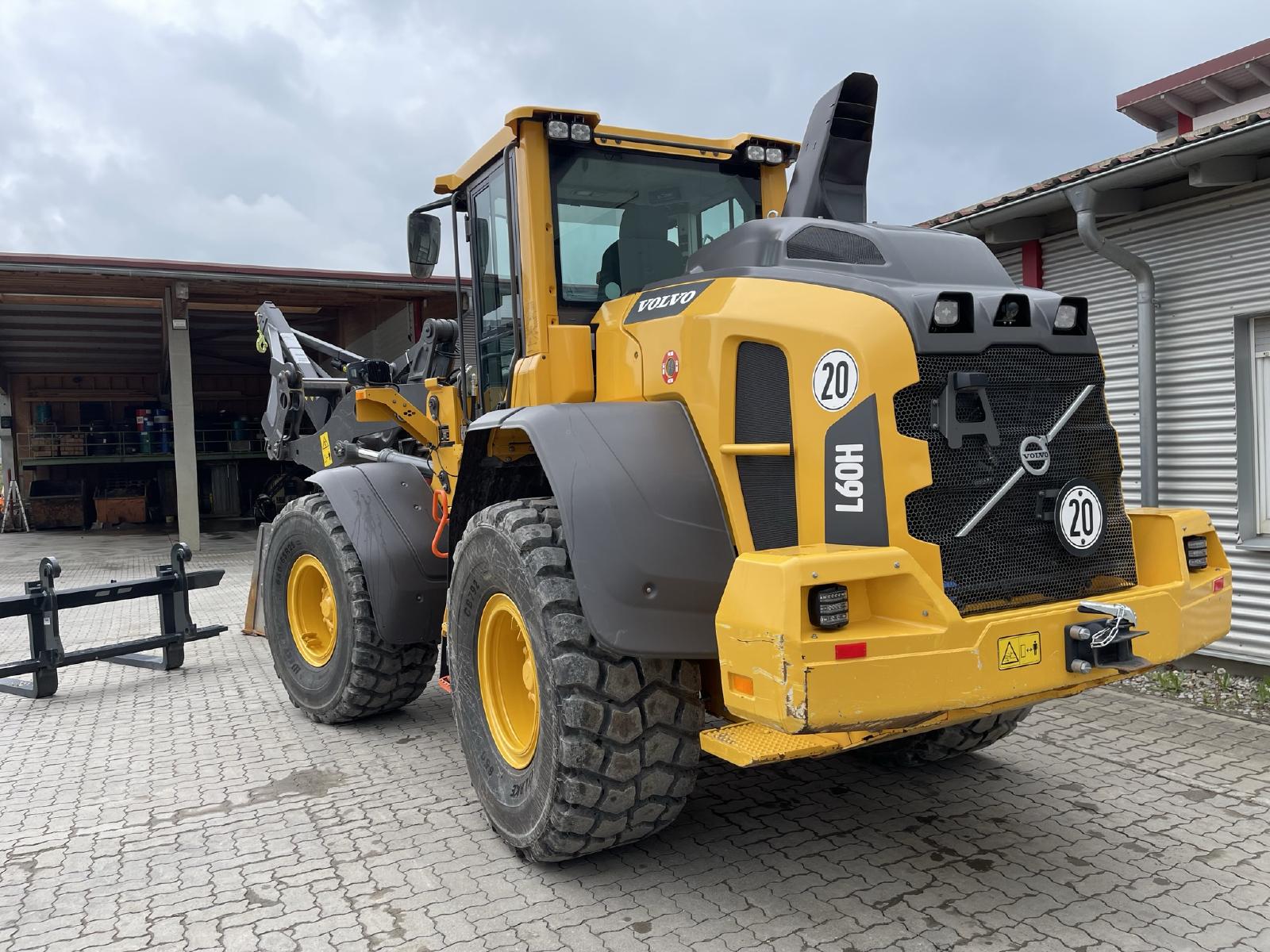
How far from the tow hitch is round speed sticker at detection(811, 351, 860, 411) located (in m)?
0.97

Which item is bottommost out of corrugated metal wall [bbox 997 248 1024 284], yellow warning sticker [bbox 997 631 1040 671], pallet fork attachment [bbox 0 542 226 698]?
pallet fork attachment [bbox 0 542 226 698]

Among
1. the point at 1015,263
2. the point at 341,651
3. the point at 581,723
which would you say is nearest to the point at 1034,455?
the point at 581,723

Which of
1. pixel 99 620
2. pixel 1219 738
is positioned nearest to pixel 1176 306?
pixel 1219 738

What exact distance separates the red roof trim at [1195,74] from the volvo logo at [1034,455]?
505 inches

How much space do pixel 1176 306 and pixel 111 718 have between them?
729 centimetres

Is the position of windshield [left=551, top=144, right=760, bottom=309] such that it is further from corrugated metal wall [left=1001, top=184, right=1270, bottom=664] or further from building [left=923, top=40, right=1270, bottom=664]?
corrugated metal wall [left=1001, top=184, right=1270, bottom=664]

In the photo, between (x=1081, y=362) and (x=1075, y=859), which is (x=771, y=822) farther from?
(x=1081, y=362)

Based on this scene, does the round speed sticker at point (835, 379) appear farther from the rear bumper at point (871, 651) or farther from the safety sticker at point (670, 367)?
the safety sticker at point (670, 367)

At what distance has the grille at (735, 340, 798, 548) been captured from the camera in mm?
3131

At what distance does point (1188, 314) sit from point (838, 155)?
379 centimetres

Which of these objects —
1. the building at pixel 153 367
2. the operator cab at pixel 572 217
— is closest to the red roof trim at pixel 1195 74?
the building at pixel 153 367

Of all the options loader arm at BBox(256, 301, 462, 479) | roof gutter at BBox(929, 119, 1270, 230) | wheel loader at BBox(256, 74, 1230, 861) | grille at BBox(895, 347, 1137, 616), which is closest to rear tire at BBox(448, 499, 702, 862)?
wheel loader at BBox(256, 74, 1230, 861)

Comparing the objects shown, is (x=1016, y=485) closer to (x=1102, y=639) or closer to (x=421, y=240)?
(x=1102, y=639)

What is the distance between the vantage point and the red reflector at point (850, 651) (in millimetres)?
2605
